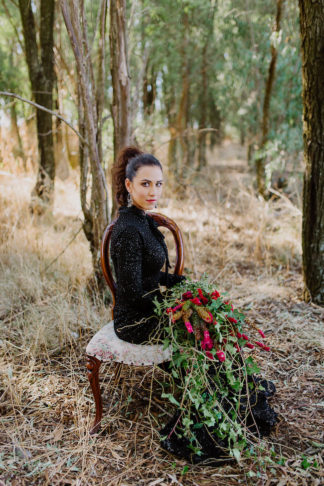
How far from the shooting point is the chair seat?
2.00 meters

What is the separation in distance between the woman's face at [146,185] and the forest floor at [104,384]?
3.13 feet

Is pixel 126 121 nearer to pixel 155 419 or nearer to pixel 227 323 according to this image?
pixel 227 323

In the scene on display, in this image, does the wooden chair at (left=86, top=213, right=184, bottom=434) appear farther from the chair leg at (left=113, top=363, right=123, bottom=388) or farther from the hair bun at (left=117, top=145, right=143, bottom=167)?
the hair bun at (left=117, top=145, right=143, bottom=167)

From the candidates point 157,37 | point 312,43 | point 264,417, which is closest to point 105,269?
point 264,417

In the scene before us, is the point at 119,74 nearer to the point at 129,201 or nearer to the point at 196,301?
the point at 129,201

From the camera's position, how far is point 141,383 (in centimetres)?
242

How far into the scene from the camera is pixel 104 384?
2535 mm

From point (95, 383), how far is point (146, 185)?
108cm

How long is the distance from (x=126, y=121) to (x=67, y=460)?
8.05 feet

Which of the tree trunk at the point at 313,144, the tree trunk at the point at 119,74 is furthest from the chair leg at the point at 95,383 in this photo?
the tree trunk at the point at 313,144

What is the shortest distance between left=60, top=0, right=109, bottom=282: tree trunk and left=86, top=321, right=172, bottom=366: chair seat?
1.26 meters

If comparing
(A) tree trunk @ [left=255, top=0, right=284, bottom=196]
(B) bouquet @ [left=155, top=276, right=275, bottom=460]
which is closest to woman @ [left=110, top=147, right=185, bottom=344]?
(B) bouquet @ [left=155, top=276, right=275, bottom=460]

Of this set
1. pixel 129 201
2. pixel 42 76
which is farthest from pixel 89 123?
pixel 42 76

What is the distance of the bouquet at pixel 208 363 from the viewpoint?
1812mm
